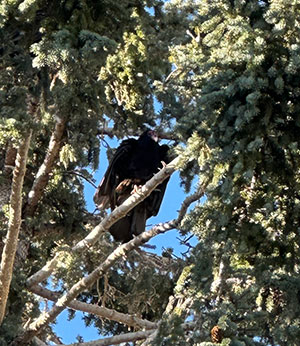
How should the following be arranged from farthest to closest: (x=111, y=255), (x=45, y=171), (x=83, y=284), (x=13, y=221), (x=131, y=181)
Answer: (x=131, y=181) < (x=45, y=171) < (x=111, y=255) < (x=83, y=284) < (x=13, y=221)

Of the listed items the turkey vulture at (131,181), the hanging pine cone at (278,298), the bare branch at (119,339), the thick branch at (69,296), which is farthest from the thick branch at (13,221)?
the turkey vulture at (131,181)

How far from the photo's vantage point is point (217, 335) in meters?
4.50

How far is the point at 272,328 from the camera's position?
4855mm

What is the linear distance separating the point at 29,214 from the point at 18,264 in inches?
25.0

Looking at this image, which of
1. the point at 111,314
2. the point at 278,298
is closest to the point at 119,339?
the point at 111,314

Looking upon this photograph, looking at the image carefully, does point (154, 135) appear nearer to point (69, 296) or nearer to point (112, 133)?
point (112, 133)

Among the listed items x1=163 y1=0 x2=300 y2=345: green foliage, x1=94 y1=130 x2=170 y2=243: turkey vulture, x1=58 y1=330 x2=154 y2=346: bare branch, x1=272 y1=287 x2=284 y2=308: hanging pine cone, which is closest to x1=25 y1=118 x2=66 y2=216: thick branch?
x1=94 y1=130 x2=170 y2=243: turkey vulture

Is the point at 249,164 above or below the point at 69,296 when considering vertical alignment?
below

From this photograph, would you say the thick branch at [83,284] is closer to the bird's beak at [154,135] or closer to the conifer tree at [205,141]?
the conifer tree at [205,141]

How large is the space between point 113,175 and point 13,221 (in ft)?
9.54

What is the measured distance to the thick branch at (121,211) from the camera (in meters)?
5.84

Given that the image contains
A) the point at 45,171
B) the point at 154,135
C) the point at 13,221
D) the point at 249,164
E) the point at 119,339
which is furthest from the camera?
the point at 154,135

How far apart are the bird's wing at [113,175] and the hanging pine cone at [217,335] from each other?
12.1 feet

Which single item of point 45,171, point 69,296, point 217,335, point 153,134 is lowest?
point 217,335
